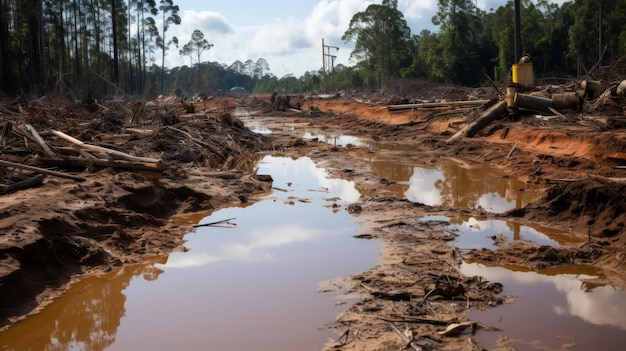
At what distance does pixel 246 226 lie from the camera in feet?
28.2

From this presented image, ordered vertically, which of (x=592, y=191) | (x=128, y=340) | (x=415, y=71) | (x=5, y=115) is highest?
(x=415, y=71)

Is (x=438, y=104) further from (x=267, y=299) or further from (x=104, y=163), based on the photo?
(x=267, y=299)

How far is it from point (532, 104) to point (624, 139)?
4127mm

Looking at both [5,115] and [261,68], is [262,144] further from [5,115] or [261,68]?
[261,68]

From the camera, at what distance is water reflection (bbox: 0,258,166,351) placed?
479 cm

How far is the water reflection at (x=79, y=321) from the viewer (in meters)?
4.79

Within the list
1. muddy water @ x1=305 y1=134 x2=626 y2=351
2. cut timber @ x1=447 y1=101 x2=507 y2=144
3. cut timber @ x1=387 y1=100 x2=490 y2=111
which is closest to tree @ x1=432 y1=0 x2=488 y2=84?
cut timber @ x1=387 y1=100 x2=490 y2=111

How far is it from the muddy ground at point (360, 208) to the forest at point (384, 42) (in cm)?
1258

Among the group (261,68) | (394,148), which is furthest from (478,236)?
(261,68)

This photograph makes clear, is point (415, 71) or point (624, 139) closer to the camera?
point (624, 139)

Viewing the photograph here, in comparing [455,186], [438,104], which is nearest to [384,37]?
[438,104]

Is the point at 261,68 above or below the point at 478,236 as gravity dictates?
above

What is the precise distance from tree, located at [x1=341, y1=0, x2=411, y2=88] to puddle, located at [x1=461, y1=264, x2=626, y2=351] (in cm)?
5097

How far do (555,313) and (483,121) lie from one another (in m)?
12.3
